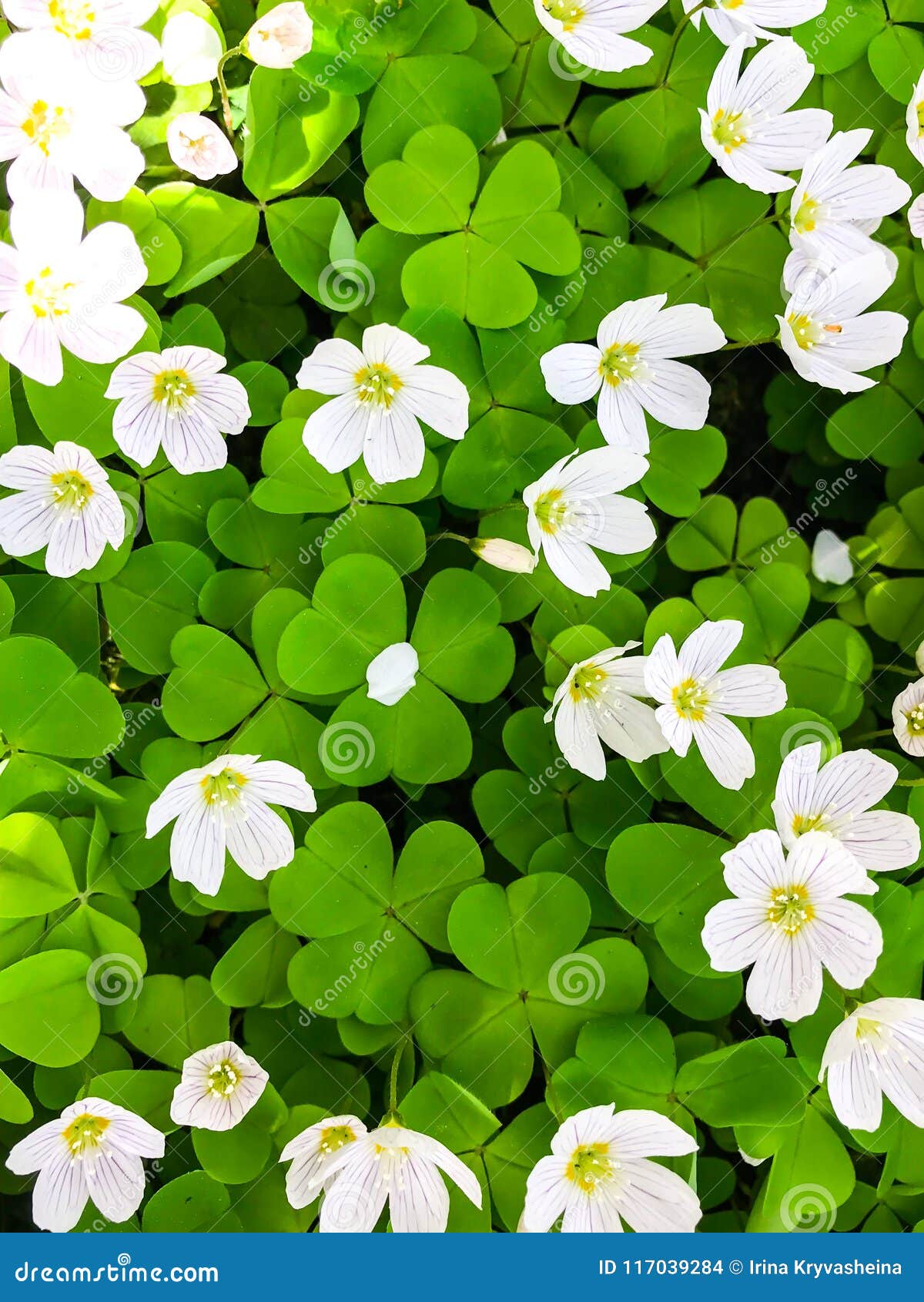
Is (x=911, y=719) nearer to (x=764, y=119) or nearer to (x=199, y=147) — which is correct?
(x=764, y=119)

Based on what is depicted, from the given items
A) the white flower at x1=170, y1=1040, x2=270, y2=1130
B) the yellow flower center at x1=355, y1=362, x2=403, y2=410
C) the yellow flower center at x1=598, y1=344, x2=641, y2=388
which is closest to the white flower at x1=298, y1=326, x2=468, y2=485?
the yellow flower center at x1=355, y1=362, x2=403, y2=410

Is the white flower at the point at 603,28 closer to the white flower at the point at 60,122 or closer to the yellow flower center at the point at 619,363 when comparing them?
the yellow flower center at the point at 619,363

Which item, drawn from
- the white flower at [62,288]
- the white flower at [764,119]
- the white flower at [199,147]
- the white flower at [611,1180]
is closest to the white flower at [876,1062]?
the white flower at [611,1180]

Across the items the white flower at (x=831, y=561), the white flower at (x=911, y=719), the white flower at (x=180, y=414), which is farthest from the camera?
the white flower at (x=831, y=561)

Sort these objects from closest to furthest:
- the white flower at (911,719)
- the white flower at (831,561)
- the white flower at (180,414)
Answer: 1. the white flower at (180,414)
2. the white flower at (911,719)
3. the white flower at (831,561)

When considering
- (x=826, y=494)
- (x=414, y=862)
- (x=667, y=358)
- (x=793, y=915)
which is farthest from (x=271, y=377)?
(x=793, y=915)

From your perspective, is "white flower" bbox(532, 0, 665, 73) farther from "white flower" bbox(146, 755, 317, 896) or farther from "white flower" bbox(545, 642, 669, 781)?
"white flower" bbox(146, 755, 317, 896)
